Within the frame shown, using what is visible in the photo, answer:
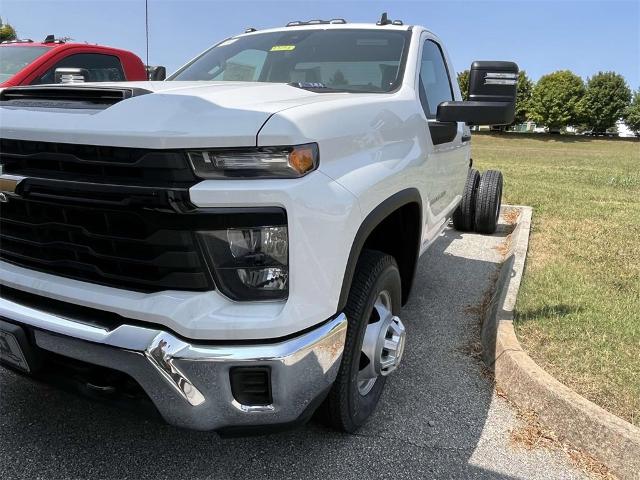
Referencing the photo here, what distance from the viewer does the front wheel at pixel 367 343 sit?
220 centimetres

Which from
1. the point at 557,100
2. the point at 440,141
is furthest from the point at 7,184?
the point at 557,100

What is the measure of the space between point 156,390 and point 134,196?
65cm

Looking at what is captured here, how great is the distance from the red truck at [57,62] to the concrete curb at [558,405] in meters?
5.32

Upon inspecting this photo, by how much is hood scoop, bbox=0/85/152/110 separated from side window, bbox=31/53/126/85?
4943 mm

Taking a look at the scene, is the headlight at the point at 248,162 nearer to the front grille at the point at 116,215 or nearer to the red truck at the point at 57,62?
the front grille at the point at 116,215

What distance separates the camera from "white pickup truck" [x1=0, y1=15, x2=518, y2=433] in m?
1.69

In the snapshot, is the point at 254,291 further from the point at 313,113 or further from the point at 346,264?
the point at 313,113

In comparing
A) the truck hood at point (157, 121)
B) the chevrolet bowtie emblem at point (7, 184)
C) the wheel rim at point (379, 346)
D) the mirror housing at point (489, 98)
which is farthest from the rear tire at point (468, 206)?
the chevrolet bowtie emblem at point (7, 184)

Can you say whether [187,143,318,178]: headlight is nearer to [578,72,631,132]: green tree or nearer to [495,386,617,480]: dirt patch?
[495,386,617,480]: dirt patch

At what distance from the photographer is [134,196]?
5.49 feet

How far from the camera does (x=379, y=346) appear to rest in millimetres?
2414

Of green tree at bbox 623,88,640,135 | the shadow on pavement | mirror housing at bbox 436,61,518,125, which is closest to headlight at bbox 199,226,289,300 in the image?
the shadow on pavement

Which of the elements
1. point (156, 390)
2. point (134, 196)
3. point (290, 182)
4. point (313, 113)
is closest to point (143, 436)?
point (156, 390)

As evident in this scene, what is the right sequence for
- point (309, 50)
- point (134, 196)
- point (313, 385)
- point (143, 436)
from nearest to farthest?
1. point (134, 196)
2. point (313, 385)
3. point (143, 436)
4. point (309, 50)
